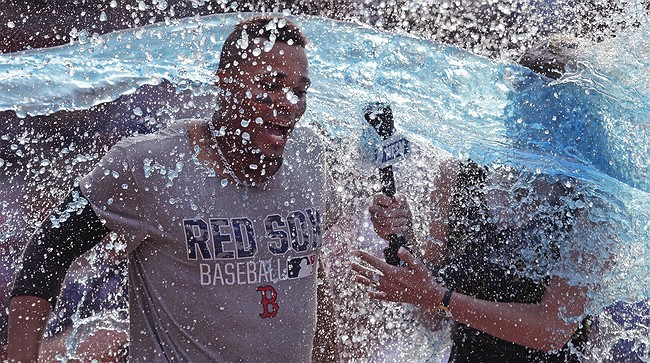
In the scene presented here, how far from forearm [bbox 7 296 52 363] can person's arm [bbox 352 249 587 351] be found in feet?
3.13

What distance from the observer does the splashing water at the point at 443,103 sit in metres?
2.21

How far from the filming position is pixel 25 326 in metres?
1.79

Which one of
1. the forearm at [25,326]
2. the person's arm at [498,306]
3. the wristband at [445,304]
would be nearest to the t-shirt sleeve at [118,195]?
the forearm at [25,326]

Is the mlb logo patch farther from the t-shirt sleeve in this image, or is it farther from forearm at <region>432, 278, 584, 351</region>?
forearm at <region>432, 278, 584, 351</region>

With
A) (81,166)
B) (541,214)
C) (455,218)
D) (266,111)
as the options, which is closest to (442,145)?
(455,218)

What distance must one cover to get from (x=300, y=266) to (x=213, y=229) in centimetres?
28

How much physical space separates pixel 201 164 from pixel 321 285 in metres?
0.62

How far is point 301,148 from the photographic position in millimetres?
2074

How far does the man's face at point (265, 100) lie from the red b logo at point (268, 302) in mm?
364

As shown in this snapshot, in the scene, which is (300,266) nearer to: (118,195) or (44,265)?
(118,195)

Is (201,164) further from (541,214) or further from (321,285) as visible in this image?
(541,214)

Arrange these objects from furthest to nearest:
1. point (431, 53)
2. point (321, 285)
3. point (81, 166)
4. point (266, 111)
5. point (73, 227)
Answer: point (81, 166)
point (431, 53)
point (321, 285)
point (266, 111)
point (73, 227)

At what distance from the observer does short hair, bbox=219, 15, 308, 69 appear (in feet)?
6.38

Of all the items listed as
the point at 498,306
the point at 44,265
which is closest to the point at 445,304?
the point at 498,306
